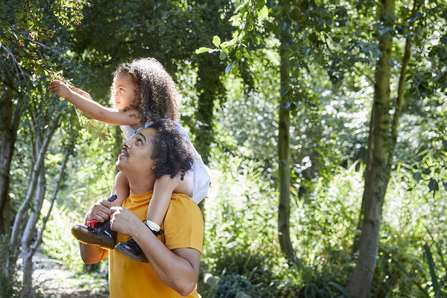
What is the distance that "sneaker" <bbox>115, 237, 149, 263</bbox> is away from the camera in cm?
105

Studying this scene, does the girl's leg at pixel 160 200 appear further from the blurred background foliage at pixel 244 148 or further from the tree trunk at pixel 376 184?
the tree trunk at pixel 376 184

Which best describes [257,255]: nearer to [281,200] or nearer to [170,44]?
[281,200]

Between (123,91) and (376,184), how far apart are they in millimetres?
3622

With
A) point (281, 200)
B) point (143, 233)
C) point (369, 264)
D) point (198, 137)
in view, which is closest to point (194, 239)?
point (143, 233)

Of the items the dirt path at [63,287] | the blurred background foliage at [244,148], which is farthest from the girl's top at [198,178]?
the dirt path at [63,287]

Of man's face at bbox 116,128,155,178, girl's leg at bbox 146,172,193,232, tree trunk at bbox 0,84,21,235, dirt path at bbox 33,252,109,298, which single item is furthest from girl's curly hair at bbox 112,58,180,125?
dirt path at bbox 33,252,109,298

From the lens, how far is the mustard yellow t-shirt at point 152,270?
1160 millimetres

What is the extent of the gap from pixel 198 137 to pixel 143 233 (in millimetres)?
2932

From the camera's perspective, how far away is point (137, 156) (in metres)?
1.21

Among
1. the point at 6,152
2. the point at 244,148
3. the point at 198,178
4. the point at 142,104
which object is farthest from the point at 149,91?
the point at 244,148

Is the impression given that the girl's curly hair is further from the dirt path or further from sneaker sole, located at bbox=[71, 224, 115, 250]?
the dirt path

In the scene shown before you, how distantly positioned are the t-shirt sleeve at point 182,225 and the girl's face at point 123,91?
0.42 metres

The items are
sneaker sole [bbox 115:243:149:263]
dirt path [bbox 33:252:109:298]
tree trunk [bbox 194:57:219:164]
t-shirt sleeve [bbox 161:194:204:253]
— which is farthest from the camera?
dirt path [bbox 33:252:109:298]

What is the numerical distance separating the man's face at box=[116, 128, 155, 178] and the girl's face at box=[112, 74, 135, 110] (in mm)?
233
